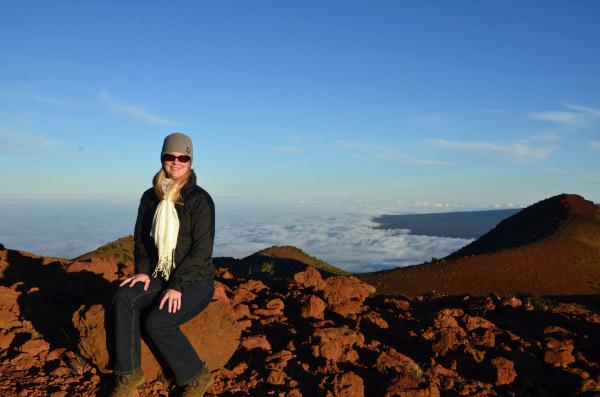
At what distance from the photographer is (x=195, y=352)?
176 inches

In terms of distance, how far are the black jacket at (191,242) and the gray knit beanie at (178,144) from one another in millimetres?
255

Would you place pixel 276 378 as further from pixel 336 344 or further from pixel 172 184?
pixel 172 184

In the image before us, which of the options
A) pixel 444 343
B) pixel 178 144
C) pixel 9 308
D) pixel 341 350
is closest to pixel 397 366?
pixel 341 350

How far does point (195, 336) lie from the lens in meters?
4.88

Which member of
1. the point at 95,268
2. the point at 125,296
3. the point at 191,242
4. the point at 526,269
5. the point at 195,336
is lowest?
the point at 526,269

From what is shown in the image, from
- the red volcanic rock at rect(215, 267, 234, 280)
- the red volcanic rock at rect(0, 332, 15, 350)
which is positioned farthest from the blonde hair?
the red volcanic rock at rect(215, 267, 234, 280)

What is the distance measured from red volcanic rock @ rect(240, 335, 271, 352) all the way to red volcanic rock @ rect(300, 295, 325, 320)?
1245mm

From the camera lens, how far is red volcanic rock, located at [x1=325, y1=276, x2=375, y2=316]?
7086mm

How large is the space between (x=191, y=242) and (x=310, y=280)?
425 centimetres

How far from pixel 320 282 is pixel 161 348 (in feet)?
15.0

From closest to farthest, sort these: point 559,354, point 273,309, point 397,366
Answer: point 397,366, point 559,354, point 273,309

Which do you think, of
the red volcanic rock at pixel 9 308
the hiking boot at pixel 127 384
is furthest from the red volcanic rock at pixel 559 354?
the red volcanic rock at pixel 9 308

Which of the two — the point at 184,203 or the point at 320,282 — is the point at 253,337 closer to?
the point at 184,203

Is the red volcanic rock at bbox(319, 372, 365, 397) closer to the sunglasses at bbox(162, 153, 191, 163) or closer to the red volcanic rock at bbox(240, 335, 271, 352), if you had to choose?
the red volcanic rock at bbox(240, 335, 271, 352)
